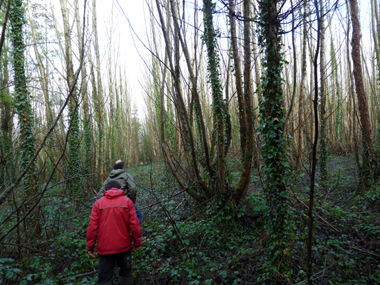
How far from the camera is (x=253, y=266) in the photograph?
11.0ft

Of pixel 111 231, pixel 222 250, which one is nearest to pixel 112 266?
pixel 111 231

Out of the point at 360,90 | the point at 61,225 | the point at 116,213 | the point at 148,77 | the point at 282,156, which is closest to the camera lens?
the point at 116,213

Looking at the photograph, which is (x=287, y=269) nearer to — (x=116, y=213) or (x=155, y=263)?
(x=155, y=263)

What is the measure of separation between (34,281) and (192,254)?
7.25 feet

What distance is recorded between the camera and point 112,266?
285cm

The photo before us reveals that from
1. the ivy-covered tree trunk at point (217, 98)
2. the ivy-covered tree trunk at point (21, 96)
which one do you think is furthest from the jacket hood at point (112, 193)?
the ivy-covered tree trunk at point (21, 96)

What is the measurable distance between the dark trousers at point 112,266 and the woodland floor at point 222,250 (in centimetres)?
50

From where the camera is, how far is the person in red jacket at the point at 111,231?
2.77m

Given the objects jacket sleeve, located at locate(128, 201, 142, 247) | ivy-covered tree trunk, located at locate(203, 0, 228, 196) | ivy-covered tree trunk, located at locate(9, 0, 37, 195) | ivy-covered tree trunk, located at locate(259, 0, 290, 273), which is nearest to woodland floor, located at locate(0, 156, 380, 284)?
ivy-covered tree trunk, located at locate(259, 0, 290, 273)

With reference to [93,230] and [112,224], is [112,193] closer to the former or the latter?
[112,224]

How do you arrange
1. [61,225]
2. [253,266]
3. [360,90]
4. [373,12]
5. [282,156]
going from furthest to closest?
[373,12], [360,90], [61,225], [253,266], [282,156]

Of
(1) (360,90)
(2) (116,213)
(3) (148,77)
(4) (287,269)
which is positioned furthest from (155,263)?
(3) (148,77)

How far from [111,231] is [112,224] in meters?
0.08

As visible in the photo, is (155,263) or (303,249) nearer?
(303,249)
